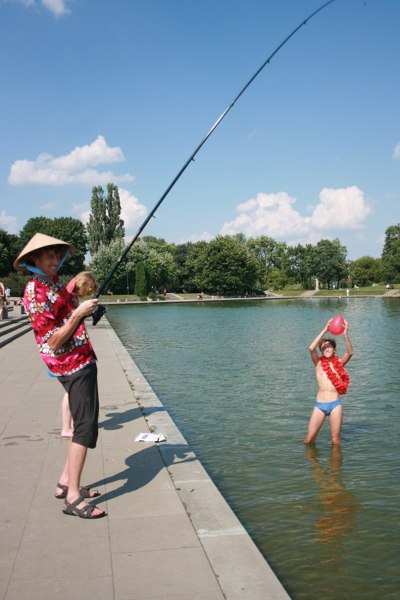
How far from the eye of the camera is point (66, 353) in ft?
15.0

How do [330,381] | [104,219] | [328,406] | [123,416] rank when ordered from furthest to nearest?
[104,219]
[123,416]
[328,406]
[330,381]

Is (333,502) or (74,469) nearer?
(74,469)

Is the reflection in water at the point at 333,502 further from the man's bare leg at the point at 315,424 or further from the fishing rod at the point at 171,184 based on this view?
the fishing rod at the point at 171,184

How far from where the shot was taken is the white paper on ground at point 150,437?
698 centimetres

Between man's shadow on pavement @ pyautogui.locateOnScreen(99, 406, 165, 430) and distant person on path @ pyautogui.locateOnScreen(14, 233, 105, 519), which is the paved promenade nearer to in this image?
man's shadow on pavement @ pyautogui.locateOnScreen(99, 406, 165, 430)

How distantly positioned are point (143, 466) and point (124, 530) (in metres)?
1.64

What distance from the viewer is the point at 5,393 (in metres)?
10.1

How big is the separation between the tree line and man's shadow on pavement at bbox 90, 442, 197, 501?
57.5 m

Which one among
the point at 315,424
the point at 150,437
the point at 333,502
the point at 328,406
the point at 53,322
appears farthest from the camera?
the point at 315,424

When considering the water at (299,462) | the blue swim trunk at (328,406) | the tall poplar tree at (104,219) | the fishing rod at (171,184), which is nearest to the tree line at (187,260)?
the tall poplar tree at (104,219)

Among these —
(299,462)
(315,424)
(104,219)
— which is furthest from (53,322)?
(104,219)

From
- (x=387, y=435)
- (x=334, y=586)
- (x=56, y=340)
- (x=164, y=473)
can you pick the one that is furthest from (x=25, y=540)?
(x=387, y=435)

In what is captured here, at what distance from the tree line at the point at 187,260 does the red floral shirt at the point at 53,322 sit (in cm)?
5910

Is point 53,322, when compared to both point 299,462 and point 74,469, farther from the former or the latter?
point 299,462
